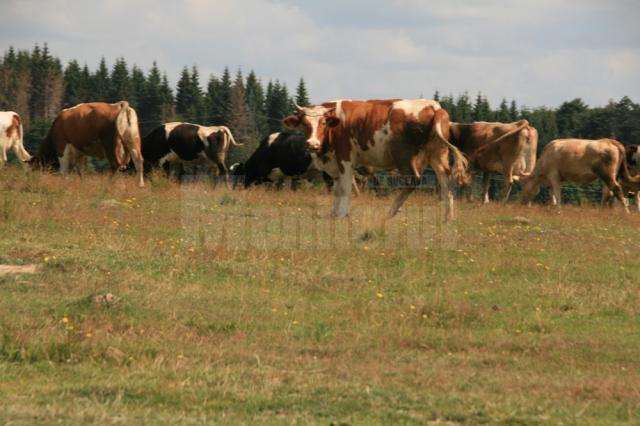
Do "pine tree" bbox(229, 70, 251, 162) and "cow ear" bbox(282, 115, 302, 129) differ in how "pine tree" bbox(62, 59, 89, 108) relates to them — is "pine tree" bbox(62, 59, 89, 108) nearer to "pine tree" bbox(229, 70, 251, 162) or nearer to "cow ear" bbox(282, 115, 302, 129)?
"pine tree" bbox(229, 70, 251, 162)

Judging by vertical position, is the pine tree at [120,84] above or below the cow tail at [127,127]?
above

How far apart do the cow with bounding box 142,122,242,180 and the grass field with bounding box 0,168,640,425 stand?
11.3m

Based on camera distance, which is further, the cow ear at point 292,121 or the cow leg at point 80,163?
the cow leg at point 80,163

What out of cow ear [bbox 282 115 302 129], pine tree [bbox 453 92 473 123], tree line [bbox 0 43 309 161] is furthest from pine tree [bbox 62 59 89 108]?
cow ear [bbox 282 115 302 129]

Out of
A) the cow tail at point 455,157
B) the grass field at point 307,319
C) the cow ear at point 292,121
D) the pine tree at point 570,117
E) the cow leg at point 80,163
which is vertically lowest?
the grass field at point 307,319

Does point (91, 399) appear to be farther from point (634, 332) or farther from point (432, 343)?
point (634, 332)

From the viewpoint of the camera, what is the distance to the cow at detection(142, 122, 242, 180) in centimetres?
3089

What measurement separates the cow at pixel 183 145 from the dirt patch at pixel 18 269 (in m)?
17.4

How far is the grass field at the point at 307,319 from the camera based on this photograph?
27.7ft

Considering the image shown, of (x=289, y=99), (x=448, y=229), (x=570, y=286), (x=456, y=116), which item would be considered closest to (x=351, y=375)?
(x=570, y=286)

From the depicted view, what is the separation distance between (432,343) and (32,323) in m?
4.13

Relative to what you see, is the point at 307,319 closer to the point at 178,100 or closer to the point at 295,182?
the point at 295,182

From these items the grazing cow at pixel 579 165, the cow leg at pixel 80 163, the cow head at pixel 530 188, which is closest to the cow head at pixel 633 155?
the grazing cow at pixel 579 165

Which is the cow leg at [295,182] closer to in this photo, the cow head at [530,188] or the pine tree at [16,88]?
the cow head at [530,188]
